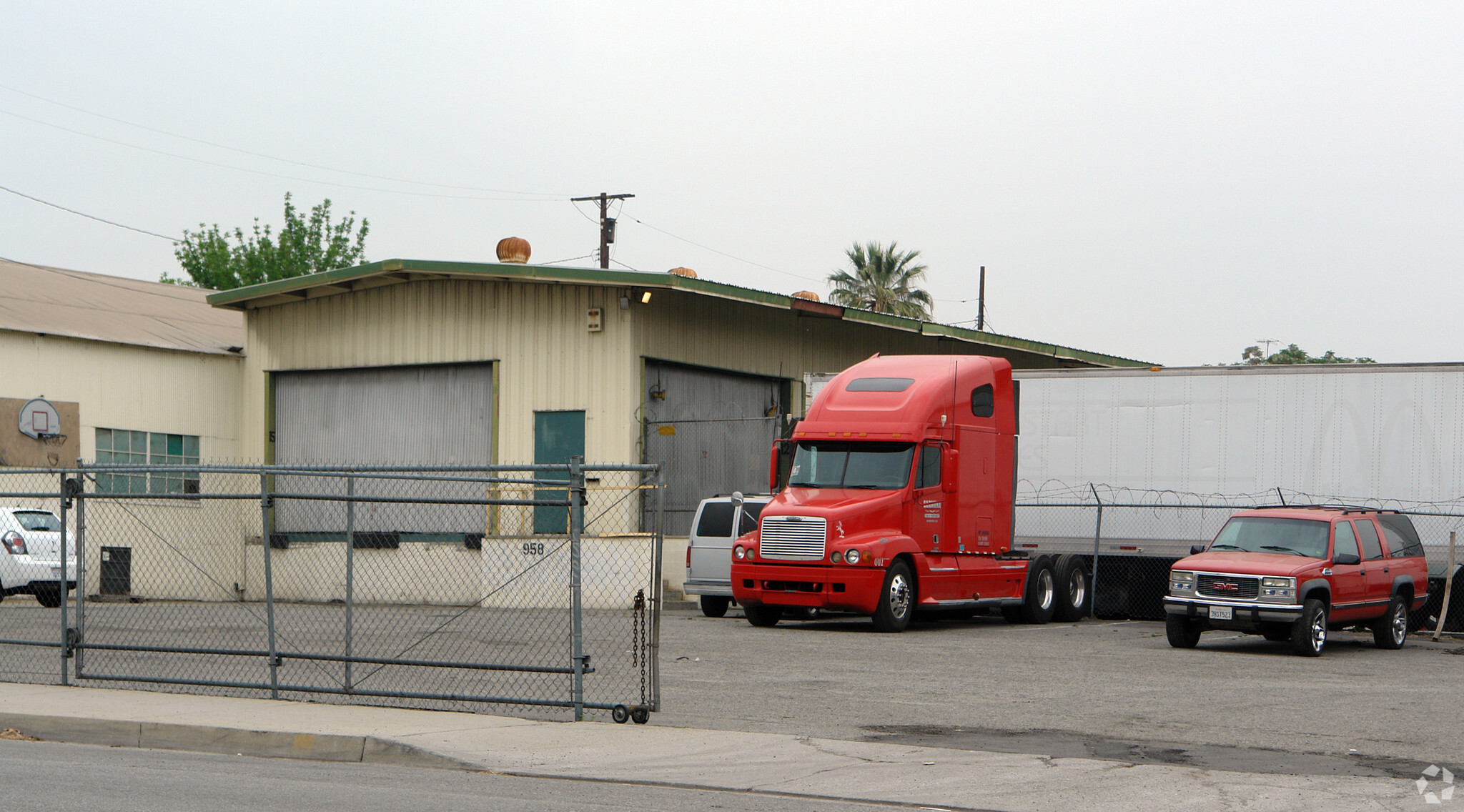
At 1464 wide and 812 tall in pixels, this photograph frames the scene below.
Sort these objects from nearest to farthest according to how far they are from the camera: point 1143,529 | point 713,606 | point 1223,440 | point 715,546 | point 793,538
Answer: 1. point 793,538
2. point 1223,440
3. point 1143,529
4. point 715,546
5. point 713,606

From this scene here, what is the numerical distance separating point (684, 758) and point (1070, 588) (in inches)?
571

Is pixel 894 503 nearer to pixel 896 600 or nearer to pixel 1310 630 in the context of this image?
pixel 896 600

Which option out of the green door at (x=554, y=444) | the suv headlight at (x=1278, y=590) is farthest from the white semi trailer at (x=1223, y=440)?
the green door at (x=554, y=444)

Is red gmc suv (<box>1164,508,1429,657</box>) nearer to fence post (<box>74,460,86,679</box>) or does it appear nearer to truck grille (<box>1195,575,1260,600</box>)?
truck grille (<box>1195,575,1260,600</box>)

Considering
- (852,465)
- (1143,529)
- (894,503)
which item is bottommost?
(1143,529)

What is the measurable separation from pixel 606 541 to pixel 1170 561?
29.7ft

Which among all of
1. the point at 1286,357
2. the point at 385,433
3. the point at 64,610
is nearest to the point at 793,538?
the point at 64,610

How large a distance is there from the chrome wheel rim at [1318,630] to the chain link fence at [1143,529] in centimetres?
325

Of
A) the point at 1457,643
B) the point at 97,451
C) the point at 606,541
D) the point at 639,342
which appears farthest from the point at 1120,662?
the point at 97,451

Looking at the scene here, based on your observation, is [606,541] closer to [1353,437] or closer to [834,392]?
[834,392]

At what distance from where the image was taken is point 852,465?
20547mm

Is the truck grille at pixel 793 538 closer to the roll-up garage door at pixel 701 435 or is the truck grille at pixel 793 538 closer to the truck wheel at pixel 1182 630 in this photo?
the truck wheel at pixel 1182 630

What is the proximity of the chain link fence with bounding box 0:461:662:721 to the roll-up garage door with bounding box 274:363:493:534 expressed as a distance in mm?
112

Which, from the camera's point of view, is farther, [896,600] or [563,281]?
[563,281]
